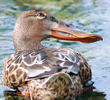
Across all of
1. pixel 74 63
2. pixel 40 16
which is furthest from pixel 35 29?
pixel 74 63

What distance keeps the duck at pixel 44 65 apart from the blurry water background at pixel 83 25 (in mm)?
424

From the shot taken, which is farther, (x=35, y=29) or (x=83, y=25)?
(x=83, y=25)

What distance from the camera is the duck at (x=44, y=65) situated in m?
6.43

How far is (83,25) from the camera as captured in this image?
36.1 ft

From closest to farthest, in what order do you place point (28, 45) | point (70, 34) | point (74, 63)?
point (74, 63) < point (70, 34) < point (28, 45)

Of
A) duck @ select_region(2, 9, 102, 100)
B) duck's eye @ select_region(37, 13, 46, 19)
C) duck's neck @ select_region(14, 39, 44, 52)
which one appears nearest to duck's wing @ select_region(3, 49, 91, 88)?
duck @ select_region(2, 9, 102, 100)

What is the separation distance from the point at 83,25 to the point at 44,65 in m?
4.69

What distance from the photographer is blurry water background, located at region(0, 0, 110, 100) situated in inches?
312

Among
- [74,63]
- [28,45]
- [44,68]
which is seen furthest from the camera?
[28,45]

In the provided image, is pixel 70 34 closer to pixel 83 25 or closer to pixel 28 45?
pixel 28 45

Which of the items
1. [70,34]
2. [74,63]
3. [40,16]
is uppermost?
[40,16]

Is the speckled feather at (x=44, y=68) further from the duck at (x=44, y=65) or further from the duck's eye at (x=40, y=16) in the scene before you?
the duck's eye at (x=40, y=16)

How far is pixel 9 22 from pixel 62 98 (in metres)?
5.07

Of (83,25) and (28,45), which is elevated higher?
(28,45)
